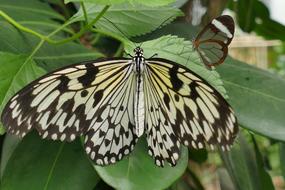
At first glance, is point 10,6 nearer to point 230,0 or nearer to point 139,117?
point 139,117

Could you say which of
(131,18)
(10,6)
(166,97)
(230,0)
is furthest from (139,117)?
(230,0)

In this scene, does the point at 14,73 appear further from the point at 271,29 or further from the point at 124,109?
the point at 271,29

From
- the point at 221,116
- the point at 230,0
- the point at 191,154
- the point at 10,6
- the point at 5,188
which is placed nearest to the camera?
the point at 221,116

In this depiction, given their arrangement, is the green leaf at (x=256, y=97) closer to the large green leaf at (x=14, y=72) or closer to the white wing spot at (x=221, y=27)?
the white wing spot at (x=221, y=27)

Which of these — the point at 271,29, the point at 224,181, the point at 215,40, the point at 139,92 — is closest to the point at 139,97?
the point at 139,92

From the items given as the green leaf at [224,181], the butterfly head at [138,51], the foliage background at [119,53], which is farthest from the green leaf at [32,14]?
the green leaf at [224,181]

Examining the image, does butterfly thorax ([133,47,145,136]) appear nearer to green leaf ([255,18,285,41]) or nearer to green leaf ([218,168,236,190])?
green leaf ([218,168,236,190])

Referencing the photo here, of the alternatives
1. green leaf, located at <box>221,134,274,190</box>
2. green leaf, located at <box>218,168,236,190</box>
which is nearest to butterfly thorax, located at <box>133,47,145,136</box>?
green leaf, located at <box>221,134,274,190</box>
